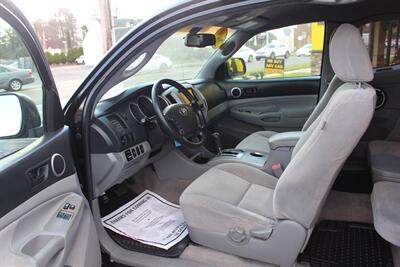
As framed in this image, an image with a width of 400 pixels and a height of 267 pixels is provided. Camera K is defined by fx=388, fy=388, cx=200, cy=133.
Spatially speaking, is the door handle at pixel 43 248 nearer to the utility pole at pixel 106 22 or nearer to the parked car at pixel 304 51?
the parked car at pixel 304 51

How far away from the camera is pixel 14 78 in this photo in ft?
4.94

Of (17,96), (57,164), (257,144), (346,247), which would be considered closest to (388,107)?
(257,144)

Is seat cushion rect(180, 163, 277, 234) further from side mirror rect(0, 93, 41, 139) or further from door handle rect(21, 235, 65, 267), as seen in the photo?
side mirror rect(0, 93, 41, 139)

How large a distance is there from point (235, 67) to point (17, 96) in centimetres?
249

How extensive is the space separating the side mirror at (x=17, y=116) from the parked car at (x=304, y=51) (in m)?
2.47

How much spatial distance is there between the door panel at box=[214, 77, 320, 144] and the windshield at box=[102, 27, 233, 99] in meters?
0.32

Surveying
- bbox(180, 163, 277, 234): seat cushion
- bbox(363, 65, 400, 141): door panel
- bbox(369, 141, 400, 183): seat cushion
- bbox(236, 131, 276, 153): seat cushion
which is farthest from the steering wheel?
bbox(363, 65, 400, 141): door panel

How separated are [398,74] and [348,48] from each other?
1.76m

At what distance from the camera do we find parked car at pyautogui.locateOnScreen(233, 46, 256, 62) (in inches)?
140

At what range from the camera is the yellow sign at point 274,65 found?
3.60 m

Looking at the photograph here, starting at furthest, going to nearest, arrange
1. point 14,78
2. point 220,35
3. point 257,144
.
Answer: point 220,35, point 257,144, point 14,78

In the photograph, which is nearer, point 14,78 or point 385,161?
point 14,78

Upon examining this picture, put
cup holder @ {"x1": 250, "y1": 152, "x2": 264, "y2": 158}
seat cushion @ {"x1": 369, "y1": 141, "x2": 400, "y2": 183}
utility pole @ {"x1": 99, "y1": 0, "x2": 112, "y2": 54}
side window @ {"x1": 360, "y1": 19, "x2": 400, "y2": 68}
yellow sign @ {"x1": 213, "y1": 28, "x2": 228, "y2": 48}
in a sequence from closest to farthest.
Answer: seat cushion @ {"x1": 369, "y1": 141, "x2": 400, "y2": 183}
cup holder @ {"x1": 250, "y1": 152, "x2": 264, "y2": 158}
yellow sign @ {"x1": 213, "y1": 28, "x2": 228, "y2": 48}
side window @ {"x1": 360, "y1": 19, "x2": 400, "y2": 68}
utility pole @ {"x1": 99, "y1": 0, "x2": 112, "y2": 54}

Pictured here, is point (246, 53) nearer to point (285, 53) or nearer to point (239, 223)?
point (285, 53)
